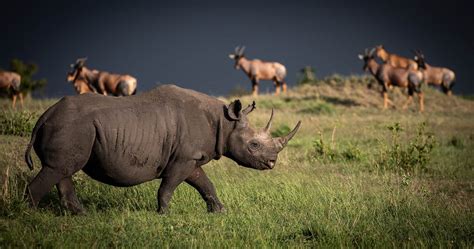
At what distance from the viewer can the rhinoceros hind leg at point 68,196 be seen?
24.9ft

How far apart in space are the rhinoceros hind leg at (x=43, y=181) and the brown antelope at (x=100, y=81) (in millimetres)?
17645

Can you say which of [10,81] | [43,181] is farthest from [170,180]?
[10,81]

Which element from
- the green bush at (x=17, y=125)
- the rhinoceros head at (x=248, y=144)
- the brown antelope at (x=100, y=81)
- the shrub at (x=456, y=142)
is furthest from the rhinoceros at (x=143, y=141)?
the brown antelope at (x=100, y=81)

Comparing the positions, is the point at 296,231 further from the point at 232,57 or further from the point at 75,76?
the point at 232,57

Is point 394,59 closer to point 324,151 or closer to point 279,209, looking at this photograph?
point 324,151

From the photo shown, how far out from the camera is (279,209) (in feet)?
27.8

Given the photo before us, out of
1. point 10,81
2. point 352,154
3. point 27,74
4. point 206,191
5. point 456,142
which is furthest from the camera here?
point 27,74

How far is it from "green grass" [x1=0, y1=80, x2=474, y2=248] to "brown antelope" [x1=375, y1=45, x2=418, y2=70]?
19.5 meters

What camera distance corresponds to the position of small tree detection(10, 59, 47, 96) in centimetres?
4184

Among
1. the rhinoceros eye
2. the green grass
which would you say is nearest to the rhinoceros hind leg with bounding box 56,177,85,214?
the green grass

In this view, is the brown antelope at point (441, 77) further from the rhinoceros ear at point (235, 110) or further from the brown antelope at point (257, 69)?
the rhinoceros ear at point (235, 110)

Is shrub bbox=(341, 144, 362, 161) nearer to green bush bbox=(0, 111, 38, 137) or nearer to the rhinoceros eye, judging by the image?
the rhinoceros eye

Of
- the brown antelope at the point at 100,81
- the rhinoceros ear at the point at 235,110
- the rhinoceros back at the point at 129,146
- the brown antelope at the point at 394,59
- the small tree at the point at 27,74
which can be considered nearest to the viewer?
the rhinoceros back at the point at 129,146

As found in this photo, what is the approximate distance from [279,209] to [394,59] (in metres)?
27.0
